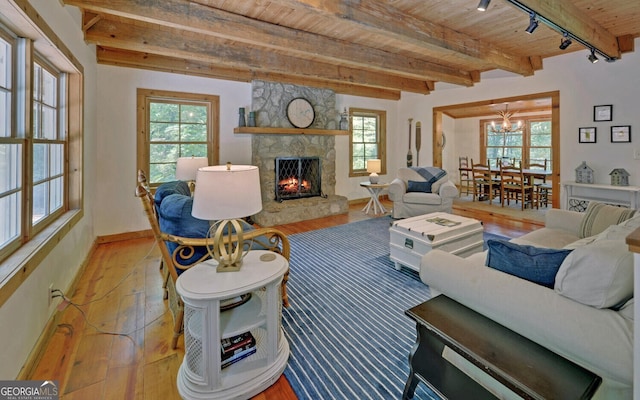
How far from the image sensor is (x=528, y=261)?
1.37 metres

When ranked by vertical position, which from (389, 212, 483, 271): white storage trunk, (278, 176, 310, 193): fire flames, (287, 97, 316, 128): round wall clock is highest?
(287, 97, 316, 128): round wall clock

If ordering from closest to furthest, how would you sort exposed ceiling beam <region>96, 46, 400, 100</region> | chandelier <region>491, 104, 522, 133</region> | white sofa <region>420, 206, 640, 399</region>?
white sofa <region>420, 206, 640, 399</region>
exposed ceiling beam <region>96, 46, 400, 100</region>
chandelier <region>491, 104, 522, 133</region>

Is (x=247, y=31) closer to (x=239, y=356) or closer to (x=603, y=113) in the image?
(x=239, y=356)

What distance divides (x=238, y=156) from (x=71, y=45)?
8.75 ft

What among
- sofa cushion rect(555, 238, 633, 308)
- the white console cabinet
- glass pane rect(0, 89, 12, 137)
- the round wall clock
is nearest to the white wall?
glass pane rect(0, 89, 12, 137)

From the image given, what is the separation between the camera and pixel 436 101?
6.67 meters

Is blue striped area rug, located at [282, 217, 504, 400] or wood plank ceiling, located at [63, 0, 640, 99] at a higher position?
wood plank ceiling, located at [63, 0, 640, 99]

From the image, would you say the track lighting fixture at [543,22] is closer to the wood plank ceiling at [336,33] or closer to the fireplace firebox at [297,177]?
the wood plank ceiling at [336,33]

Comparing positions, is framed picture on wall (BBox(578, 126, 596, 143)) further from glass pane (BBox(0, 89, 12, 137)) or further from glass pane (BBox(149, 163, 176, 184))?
glass pane (BBox(0, 89, 12, 137))

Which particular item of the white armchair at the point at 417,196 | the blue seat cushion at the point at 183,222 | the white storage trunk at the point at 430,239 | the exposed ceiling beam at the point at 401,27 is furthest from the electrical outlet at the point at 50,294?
the white armchair at the point at 417,196

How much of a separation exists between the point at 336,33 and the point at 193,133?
266 centimetres

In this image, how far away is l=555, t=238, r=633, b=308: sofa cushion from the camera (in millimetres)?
1087

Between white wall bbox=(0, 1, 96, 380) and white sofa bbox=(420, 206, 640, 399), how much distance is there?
2.25 metres

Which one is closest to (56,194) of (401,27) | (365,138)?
(401,27)
